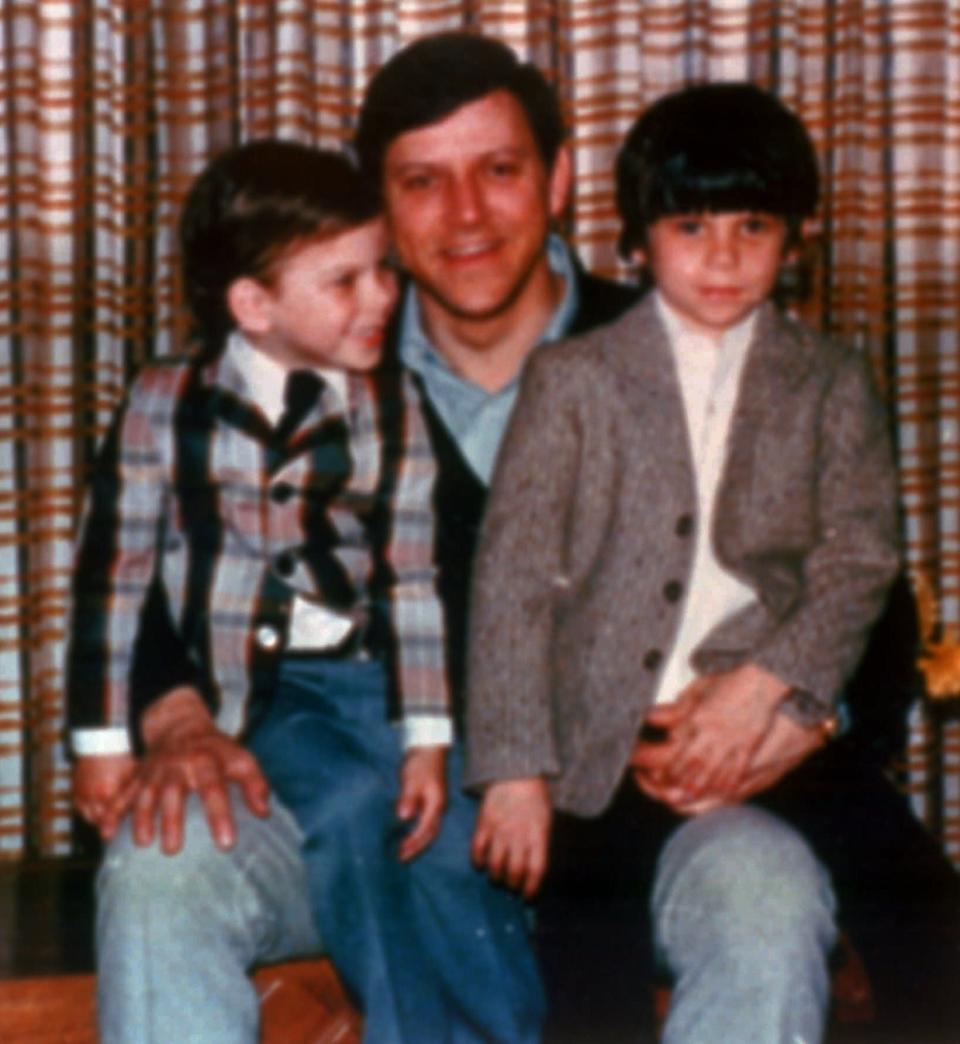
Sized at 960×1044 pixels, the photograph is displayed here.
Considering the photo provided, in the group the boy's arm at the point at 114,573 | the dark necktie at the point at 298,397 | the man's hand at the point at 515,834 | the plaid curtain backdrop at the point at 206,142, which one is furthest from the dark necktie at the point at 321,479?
the plaid curtain backdrop at the point at 206,142

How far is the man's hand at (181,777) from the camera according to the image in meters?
1.13

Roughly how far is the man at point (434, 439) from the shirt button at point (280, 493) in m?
0.11

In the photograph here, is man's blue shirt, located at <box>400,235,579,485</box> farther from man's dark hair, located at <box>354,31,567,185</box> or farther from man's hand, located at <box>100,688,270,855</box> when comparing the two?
man's hand, located at <box>100,688,270,855</box>

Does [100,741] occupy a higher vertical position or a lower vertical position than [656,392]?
lower

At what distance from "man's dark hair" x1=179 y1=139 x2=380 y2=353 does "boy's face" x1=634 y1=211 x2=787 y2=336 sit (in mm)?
239

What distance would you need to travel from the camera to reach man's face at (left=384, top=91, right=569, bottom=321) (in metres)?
1.38

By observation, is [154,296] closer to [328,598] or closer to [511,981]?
[328,598]

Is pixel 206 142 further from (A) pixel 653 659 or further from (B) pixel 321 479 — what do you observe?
(A) pixel 653 659

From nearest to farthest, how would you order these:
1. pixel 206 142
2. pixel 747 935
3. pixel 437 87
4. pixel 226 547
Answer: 1. pixel 747 935
2. pixel 226 547
3. pixel 437 87
4. pixel 206 142

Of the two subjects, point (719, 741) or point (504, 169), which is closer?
point (719, 741)

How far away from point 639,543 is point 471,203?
37cm

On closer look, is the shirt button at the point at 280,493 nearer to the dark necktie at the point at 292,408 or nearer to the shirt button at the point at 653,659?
the dark necktie at the point at 292,408

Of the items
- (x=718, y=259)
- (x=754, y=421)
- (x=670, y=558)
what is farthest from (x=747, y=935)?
(x=718, y=259)

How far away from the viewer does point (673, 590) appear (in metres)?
1.21
